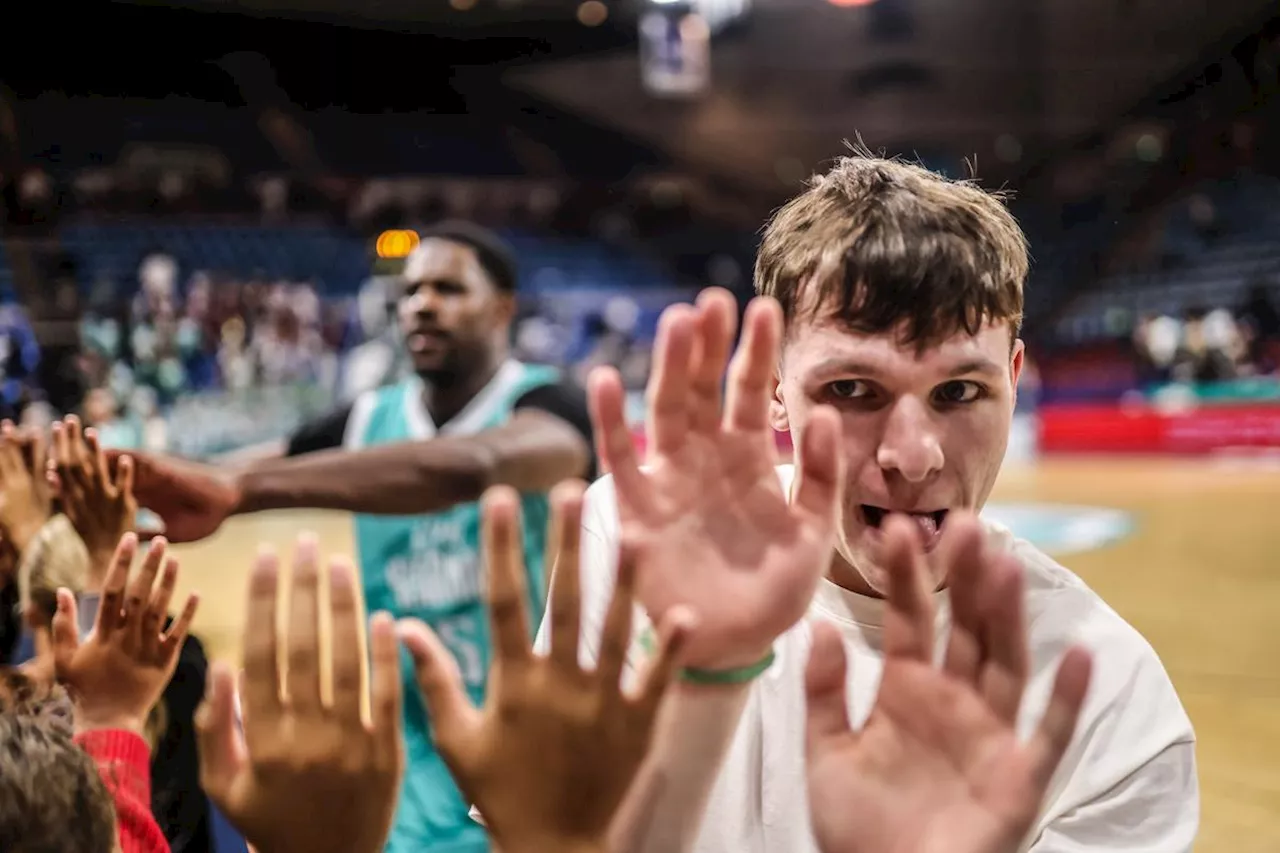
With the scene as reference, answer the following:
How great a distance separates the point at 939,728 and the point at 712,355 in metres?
0.40

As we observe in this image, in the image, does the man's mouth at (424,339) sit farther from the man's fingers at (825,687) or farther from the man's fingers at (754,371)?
the man's fingers at (825,687)

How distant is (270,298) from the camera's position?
14.7 metres

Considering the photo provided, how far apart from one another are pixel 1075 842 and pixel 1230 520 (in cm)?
888

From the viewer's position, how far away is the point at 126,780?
148cm

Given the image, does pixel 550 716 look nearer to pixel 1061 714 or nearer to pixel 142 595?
pixel 1061 714

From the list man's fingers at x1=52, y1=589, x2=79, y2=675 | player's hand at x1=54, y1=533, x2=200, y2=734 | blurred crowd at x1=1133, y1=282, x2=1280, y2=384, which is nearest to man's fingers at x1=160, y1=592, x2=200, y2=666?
player's hand at x1=54, y1=533, x2=200, y2=734

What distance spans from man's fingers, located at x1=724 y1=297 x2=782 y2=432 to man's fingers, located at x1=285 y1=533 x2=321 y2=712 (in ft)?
1.35

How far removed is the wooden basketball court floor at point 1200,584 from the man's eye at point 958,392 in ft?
8.99

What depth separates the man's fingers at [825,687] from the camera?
0.97 meters

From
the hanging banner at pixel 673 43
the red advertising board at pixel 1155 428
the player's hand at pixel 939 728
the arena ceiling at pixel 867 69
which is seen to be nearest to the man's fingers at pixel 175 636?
the player's hand at pixel 939 728

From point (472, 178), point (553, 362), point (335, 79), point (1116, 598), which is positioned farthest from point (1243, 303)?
point (335, 79)

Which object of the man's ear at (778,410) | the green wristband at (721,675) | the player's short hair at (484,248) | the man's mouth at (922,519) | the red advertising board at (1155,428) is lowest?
the red advertising board at (1155,428)

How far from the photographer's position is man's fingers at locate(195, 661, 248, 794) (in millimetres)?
958

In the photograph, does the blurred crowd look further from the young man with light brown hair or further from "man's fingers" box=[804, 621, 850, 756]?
"man's fingers" box=[804, 621, 850, 756]
